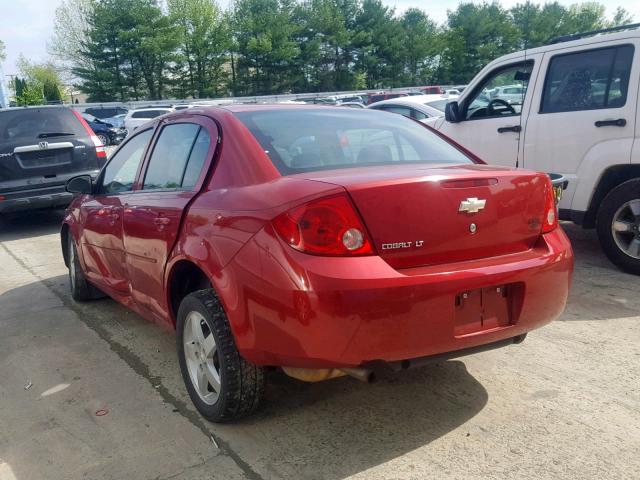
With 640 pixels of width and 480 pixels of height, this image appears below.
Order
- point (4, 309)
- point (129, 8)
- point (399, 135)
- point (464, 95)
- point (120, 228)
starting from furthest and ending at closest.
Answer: point (129, 8), point (464, 95), point (4, 309), point (120, 228), point (399, 135)

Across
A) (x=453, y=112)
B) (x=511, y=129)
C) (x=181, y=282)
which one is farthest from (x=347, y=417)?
(x=453, y=112)

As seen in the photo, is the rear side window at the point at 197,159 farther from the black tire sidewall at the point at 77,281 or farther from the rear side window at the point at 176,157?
the black tire sidewall at the point at 77,281

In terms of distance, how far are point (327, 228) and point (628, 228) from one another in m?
3.72

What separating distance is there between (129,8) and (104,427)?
55.8 meters

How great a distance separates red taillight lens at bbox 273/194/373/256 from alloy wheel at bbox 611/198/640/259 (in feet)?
11.7

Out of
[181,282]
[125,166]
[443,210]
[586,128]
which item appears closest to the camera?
[443,210]

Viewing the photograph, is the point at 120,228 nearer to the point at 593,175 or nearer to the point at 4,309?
the point at 4,309

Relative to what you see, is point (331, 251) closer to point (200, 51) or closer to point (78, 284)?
point (78, 284)

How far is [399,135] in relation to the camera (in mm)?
3678

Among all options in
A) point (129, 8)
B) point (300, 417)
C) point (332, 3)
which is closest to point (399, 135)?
point (300, 417)

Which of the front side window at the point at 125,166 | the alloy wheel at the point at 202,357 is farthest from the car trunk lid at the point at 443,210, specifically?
the front side window at the point at 125,166

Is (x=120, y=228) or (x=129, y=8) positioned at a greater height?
(x=129, y=8)

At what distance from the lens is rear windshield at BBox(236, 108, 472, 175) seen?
3.13m

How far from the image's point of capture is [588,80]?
5.55 meters
